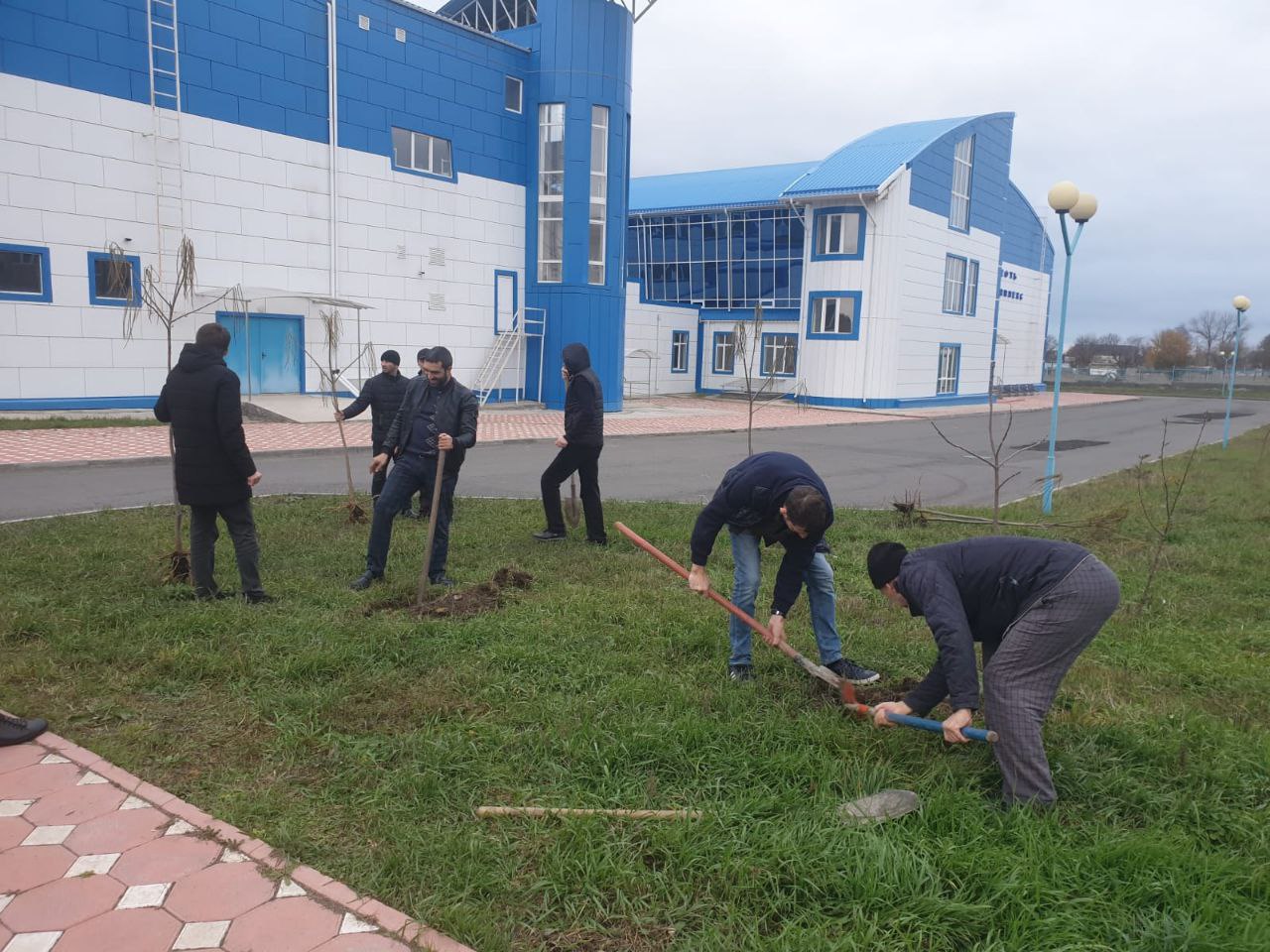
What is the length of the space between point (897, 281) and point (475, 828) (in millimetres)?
31158

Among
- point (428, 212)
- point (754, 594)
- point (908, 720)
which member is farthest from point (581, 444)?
point (428, 212)

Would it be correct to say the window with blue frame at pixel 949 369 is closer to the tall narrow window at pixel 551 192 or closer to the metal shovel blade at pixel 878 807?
the tall narrow window at pixel 551 192

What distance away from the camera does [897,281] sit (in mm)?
31578

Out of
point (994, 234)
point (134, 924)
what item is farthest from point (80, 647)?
point (994, 234)

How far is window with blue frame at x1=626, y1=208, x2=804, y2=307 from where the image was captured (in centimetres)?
3559

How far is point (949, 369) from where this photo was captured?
37500 millimetres

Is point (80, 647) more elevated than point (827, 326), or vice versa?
point (827, 326)

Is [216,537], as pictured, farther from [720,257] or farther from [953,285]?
[953,285]

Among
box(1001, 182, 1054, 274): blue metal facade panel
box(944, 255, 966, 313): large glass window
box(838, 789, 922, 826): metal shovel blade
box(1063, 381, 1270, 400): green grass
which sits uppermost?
box(1001, 182, 1054, 274): blue metal facade panel

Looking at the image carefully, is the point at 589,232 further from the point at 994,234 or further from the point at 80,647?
the point at 994,234

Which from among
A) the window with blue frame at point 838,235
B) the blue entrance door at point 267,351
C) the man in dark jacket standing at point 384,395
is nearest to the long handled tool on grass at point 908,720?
the man in dark jacket standing at point 384,395

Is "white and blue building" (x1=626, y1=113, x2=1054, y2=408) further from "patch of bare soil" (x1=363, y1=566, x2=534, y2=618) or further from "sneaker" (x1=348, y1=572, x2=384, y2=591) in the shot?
"sneaker" (x1=348, y1=572, x2=384, y2=591)

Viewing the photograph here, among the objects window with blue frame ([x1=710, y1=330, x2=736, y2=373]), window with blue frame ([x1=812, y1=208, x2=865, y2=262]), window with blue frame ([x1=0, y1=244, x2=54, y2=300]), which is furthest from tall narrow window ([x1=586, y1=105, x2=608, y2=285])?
window with blue frame ([x1=710, y1=330, x2=736, y2=373])

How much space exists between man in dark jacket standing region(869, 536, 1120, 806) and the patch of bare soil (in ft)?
9.60
